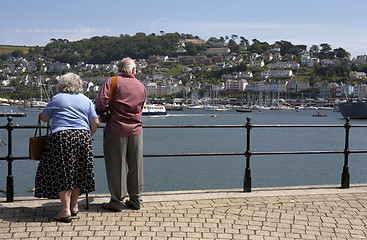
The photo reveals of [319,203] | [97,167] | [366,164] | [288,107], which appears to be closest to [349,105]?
[366,164]

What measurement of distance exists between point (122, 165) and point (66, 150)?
0.70 meters

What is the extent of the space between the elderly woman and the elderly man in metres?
0.30

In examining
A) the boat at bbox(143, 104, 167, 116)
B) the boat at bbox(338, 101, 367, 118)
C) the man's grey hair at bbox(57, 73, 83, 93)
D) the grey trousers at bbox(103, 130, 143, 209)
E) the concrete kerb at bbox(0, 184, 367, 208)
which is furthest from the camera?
the boat at bbox(143, 104, 167, 116)

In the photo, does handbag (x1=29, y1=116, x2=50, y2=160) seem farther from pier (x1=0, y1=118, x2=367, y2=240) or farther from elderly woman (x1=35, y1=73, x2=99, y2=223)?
pier (x1=0, y1=118, x2=367, y2=240)

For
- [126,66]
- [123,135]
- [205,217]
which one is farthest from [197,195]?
[126,66]

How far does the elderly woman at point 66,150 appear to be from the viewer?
454 centimetres

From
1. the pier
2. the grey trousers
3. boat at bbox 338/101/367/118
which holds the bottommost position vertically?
boat at bbox 338/101/367/118

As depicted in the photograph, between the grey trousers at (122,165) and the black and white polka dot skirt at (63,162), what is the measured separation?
35cm

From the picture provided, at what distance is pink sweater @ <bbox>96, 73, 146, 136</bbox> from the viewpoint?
4.85 metres

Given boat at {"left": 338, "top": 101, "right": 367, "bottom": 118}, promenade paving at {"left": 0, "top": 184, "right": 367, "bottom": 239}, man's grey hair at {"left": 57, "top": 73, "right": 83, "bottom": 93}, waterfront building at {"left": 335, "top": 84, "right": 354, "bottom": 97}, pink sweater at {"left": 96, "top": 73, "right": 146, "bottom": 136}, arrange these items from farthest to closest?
waterfront building at {"left": 335, "top": 84, "right": 354, "bottom": 97} → boat at {"left": 338, "top": 101, "right": 367, "bottom": 118} → pink sweater at {"left": 96, "top": 73, "right": 146, "bottom": 136} → man's grey hair at {"left": 57, "top": 73, "right": 83, "bottom": 93} → promenade paving at {"left": 0, "top": 184, "right": 367, "bottom": 239}

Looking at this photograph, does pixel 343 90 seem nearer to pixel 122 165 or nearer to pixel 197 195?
pixel 197 195

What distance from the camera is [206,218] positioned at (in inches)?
189

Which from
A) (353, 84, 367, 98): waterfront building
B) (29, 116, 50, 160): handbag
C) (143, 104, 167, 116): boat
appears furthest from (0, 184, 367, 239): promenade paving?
(353, 84, 367, 98): waterfront building

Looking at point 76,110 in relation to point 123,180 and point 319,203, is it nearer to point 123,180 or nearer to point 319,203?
point 123,180
